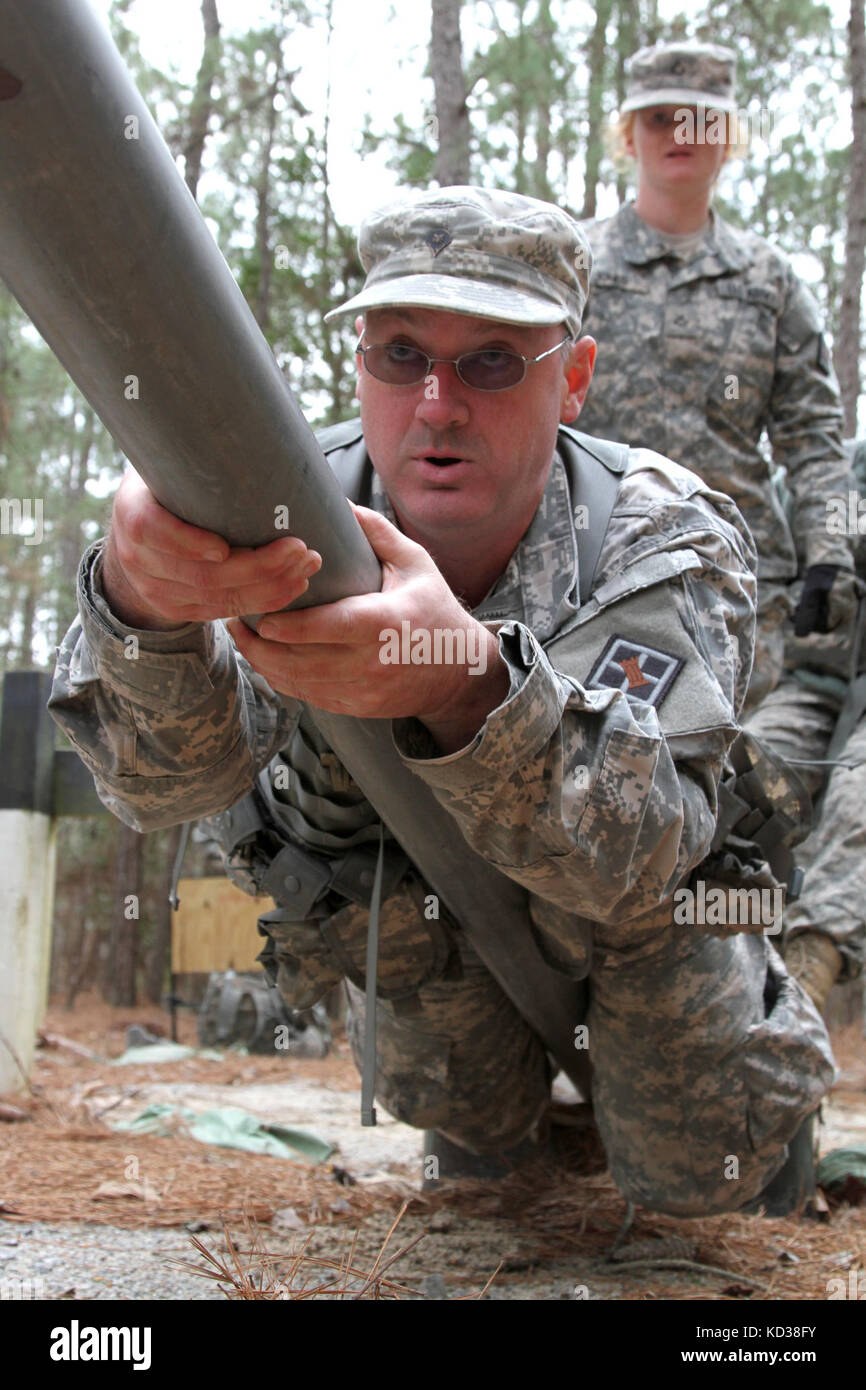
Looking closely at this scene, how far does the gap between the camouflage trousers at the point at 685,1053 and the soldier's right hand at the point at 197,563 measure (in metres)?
1.33

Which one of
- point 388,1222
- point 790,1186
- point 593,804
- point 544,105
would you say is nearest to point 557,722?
point 593,804

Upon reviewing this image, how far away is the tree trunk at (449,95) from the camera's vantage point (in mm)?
5996

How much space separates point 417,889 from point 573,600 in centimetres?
72

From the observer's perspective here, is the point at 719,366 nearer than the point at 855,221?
Yes

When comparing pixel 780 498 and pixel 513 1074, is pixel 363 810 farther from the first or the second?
pixel 780 498

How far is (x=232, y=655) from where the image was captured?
2.19m

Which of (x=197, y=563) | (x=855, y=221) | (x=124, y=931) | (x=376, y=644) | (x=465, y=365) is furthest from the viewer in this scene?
(x=124, y=931)

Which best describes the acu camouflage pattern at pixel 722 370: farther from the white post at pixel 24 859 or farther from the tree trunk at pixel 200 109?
the tree trunk at pixel 200 109

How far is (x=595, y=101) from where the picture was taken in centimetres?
1148

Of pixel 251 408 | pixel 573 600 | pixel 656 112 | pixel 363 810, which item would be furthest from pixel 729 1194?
pixel 656 112

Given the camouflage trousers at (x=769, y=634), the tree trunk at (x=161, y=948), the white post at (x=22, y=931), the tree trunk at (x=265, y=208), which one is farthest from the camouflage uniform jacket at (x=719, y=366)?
the tree trunk at (x=161, y=948)

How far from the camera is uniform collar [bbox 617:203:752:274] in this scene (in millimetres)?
4332

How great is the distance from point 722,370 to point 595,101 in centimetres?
830

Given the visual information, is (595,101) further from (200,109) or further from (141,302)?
(141,302)
